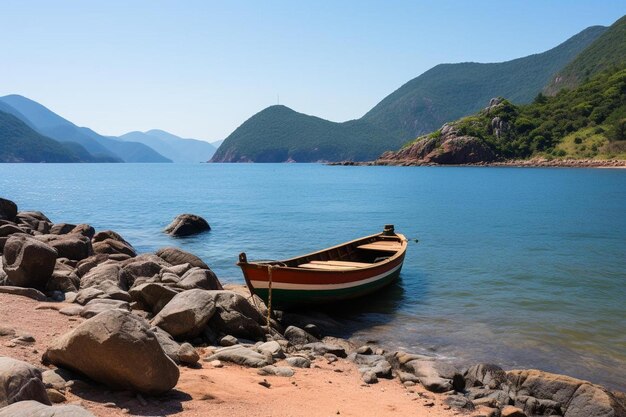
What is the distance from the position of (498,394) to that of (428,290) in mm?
11335

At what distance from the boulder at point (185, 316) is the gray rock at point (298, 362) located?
234cm

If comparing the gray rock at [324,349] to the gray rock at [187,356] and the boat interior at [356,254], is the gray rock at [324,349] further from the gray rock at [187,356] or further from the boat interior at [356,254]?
the boat interior at [356,254]

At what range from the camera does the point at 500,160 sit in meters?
169

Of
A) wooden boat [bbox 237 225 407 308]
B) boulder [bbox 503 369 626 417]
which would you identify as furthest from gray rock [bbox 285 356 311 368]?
boulder [bbox 503 369 626 417]

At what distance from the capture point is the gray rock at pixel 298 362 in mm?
12414

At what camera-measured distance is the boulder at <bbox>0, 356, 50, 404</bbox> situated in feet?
20.1

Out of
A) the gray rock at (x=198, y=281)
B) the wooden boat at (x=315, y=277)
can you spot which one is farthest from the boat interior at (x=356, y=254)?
the gray rock at (x=198, y=281)

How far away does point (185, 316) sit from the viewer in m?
12.5

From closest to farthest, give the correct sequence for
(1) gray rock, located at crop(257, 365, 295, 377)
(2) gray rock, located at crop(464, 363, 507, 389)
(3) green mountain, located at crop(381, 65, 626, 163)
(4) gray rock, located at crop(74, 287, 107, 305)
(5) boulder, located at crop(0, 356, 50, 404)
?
(5) boulder, located at crop(0, 356, 50, 404) → (1) gray rock, located at crop(257, 365, 295, 377) → (2) gray rock, located at crop(464, 363, 507, 389) → (4) gray rock, located at crop(74, 287, 107, 305) → (3) green mountain, located at crop(381, 65, 626, 163)

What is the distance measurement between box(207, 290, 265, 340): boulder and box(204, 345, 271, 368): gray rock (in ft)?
5.55

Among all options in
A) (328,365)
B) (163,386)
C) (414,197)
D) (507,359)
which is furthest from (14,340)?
(414,197)

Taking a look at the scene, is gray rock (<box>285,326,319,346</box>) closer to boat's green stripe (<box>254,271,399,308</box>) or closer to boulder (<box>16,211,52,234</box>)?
boat's green stripe (<box>254,271,399,308</box>)

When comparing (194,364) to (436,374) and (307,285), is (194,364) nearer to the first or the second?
(436,374)

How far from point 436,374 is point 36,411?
9532 millimetres
